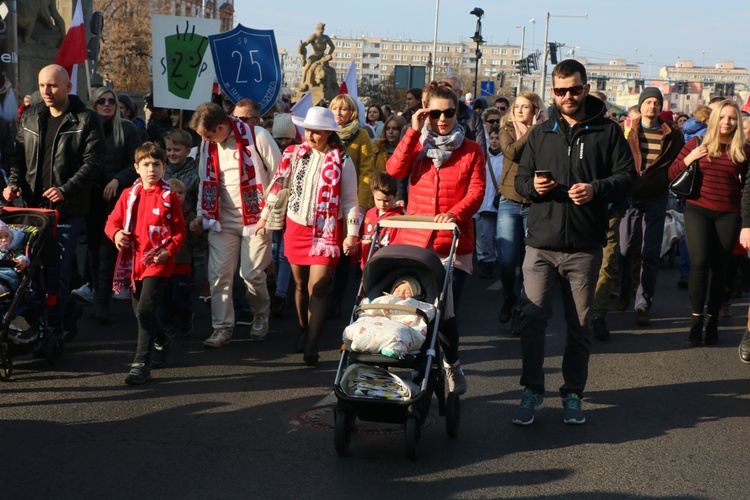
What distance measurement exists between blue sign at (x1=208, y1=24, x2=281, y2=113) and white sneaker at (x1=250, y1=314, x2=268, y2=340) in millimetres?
4340

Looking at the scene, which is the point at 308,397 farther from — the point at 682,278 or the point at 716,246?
the point at 682,278

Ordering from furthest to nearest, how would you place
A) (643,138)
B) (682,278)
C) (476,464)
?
1. (682,278)
2. (643,138)
3. (476,464)

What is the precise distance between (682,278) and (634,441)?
22.5 feet

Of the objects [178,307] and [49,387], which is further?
[178,307]

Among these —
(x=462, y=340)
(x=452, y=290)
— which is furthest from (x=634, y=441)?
(x=462, y=340)

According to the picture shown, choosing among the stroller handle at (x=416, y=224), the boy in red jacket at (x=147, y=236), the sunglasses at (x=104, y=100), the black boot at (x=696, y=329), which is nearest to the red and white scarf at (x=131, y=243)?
the boy in red jacket at (x=147, y=236)

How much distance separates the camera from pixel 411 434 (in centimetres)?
552

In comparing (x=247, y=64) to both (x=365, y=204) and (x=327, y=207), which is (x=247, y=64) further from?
(x=327, y=207)

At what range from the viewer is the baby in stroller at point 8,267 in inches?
286

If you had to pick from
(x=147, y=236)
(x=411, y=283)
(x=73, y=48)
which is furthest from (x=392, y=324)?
(x=73, y=48)

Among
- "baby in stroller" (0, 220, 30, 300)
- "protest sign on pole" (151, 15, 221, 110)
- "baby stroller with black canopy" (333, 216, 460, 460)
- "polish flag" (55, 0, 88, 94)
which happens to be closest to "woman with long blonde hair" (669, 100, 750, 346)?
"baby stroller with black canopy" (333, 216, 460, 460)

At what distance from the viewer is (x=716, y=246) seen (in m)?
8.96

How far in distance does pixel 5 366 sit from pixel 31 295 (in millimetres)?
608

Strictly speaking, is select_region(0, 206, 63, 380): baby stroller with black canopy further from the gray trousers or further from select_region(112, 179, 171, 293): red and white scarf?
the gray trousers
